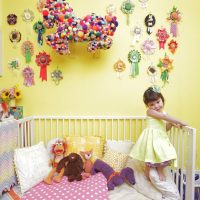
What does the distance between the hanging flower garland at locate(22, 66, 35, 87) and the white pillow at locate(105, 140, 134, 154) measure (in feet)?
3.17

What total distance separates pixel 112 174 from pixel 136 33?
1324 mm

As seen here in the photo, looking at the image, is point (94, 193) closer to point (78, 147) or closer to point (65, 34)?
point (78, 147)

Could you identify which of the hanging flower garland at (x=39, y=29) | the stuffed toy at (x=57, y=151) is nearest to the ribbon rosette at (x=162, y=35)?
the hanging flower garland at (x=39, y=29)

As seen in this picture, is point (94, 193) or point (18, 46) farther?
point (18, 46)

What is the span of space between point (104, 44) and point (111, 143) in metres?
0.89

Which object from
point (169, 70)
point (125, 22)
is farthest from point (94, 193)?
point (125, 22)

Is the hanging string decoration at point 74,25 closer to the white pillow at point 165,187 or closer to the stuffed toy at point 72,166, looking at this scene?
the stuffed toy at point 72,166

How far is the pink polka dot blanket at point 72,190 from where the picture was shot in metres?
1.56

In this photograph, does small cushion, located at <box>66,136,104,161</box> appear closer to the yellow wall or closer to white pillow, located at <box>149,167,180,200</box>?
the yellow wall

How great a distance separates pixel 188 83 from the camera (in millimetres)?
2326

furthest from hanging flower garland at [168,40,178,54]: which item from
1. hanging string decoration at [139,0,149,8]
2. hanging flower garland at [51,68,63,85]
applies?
hanging flower garland at [51,68,63,85]

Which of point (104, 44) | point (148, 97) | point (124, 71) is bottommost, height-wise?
point (148, 97)

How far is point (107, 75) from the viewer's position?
2324 mm

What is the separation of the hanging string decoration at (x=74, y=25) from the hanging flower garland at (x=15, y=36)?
0.46 metres
